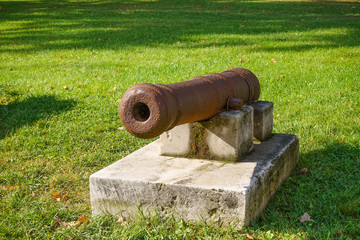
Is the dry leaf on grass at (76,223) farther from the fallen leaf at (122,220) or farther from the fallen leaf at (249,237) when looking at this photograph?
the fallen leaf at (249,237)

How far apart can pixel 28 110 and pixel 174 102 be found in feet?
13.1

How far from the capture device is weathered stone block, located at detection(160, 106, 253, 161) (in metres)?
3.62

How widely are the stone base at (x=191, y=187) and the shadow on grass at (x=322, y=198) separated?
14cm

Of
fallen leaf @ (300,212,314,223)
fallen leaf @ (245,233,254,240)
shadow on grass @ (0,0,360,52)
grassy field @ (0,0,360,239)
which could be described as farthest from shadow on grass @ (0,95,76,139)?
shadow on grass @ (0,0,360,52)

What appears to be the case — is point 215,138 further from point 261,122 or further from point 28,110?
point 28,110

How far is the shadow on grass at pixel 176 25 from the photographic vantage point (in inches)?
456

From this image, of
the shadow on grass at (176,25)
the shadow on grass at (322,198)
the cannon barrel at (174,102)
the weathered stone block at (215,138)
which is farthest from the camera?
the shadow on grass at (176,25)

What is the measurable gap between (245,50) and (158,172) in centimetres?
730

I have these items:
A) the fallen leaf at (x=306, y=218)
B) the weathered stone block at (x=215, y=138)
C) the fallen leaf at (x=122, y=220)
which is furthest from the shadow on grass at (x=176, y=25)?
the fallen leaf at (x=122, y=220)

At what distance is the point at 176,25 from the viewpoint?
1443 centimetres

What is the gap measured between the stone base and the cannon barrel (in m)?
0.43

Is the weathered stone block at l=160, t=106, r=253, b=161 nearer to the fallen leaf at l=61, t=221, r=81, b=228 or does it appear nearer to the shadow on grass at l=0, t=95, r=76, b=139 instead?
the fallen leaf at l=61, t=221, r=81, b=228

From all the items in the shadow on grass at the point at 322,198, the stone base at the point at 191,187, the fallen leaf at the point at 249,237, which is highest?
the stone base at the point at 191,187

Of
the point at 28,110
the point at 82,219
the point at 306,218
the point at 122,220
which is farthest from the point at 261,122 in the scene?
the point at 28,110
